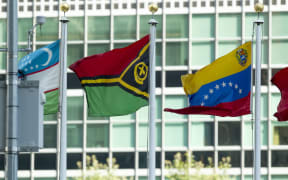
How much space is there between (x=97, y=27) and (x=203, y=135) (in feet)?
28.0

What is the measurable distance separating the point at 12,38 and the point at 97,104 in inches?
489

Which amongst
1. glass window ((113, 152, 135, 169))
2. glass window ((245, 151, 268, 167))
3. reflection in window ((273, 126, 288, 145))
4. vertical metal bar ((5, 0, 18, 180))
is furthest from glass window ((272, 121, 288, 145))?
vertical metal bar ((5, 0, 18, 180))

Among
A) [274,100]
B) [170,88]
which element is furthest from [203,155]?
[274,100]

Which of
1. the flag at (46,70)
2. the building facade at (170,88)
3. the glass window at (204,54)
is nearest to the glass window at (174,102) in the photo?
the building facade at (170,88)

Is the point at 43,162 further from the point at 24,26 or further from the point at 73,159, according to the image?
the point at 24,26

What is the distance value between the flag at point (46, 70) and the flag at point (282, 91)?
7.51 metres

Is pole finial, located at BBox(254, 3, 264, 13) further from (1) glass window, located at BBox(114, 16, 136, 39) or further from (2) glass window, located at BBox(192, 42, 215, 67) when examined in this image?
(1) glass window, located at BBox(114, 16, 136, 39)

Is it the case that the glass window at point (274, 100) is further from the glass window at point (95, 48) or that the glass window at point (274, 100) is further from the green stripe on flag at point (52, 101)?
the green stripe on flag at point (52, 101)

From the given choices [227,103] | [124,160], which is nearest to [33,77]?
[227,103]

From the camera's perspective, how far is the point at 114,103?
81.5 ft

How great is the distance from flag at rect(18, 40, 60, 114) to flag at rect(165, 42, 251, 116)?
4.62 meters

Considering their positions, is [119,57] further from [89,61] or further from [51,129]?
[51,129]

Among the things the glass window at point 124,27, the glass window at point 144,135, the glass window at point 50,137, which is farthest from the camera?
the glass window at point 50,137

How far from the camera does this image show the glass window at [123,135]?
43.8 meters
